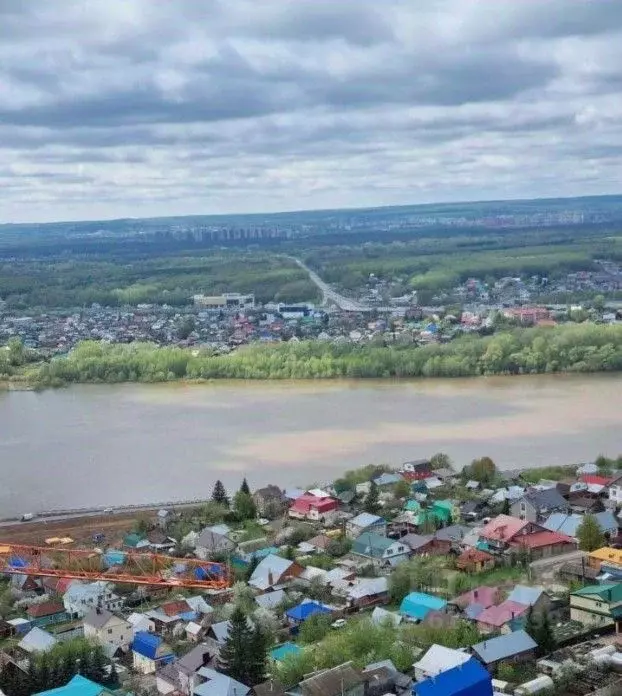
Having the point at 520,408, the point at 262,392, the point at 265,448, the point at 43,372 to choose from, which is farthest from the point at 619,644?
the point at 43,372

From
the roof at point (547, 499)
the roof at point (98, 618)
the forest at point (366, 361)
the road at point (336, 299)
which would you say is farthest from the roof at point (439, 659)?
the road at point (336, 299)

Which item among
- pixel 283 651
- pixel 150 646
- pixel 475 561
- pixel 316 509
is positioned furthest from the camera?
pixel 316 509

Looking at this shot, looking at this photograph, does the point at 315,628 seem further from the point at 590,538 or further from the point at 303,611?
the point at 590,538

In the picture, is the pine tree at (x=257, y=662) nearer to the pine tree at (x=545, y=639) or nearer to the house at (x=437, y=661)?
the house at (x=437, y=661)

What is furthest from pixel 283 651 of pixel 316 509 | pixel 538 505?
pixel 538 505

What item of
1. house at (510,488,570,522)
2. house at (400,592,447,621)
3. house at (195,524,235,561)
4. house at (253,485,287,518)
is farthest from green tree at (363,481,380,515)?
house at (400,592,447,621)

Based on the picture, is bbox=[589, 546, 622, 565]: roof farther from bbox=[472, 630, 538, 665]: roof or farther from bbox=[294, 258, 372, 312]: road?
bbox=[294, 258, 372, 312]: road

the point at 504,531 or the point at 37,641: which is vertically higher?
the point at 504,531
